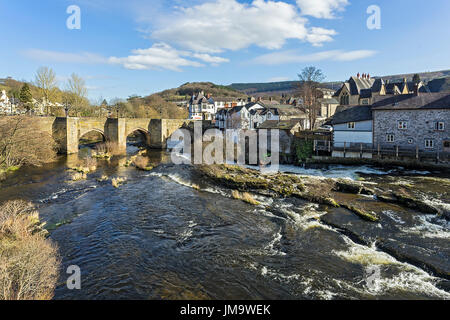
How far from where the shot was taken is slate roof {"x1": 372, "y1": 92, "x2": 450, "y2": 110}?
91.4 feet

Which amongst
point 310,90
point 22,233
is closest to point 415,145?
point 310,90

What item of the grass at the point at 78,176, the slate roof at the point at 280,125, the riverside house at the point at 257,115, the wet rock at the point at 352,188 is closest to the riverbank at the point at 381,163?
the slate roof at the point at 280,125

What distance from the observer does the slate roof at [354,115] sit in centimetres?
3225

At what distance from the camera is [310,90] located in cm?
4459

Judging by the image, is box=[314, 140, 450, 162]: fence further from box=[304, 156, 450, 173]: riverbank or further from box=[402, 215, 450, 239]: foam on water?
box=[402, 215, 450, 239]: foam on water

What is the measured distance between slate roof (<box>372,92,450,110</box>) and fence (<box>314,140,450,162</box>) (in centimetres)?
436

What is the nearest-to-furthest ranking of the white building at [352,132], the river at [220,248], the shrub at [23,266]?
the shrub at [23,266]
the river at [220,248]
the white building at [352,132]

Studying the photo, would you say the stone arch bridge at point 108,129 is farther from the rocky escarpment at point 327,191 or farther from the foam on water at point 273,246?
the foam on water at point 273,246

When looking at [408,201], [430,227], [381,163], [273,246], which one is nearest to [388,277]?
[273,246]

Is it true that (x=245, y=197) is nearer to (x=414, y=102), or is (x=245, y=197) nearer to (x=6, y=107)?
(x=414, y=102)

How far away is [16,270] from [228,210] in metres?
10.8

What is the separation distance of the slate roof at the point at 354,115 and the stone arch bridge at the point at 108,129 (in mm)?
28328

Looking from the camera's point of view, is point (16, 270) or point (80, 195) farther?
point (80, 195)
